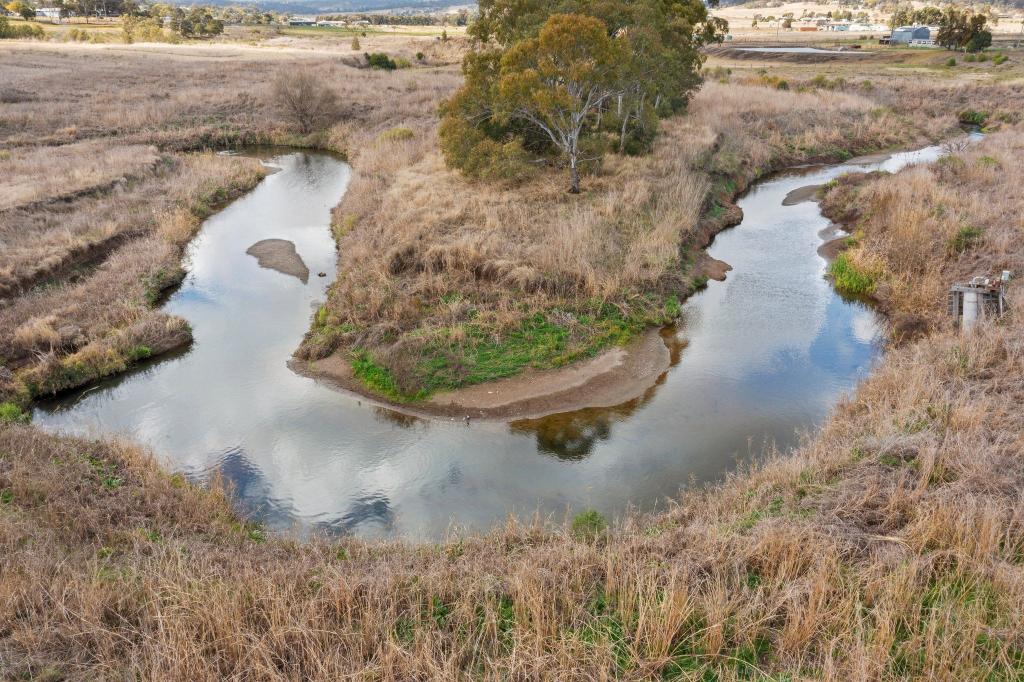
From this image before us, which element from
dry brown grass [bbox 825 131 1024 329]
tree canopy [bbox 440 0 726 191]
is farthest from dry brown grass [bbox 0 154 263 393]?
dry brown grass [bbox 825 131 1024 329]

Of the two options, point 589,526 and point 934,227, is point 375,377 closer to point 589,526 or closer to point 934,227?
point 589,526

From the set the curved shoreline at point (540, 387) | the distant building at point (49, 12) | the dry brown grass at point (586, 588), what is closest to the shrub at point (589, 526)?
the dry brown grass at point (586, 588)

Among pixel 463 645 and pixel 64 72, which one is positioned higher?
pixel 64 72

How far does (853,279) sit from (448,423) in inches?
556

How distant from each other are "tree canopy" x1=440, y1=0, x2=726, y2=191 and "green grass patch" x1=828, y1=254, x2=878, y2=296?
979cm

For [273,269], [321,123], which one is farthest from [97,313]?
[321,123]

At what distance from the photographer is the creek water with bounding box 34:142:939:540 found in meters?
11.8

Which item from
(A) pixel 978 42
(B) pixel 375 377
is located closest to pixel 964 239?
(B) pixel 375 377

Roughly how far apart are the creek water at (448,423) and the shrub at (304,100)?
24.6 meters

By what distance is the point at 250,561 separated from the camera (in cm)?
835

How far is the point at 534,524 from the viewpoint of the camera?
934 centimetres

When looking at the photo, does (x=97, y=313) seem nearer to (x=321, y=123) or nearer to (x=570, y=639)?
(x=570, y=639)

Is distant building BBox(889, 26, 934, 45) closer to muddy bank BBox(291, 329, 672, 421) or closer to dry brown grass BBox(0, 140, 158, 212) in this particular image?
muddy bank BBox(291, 329, 672, 421)

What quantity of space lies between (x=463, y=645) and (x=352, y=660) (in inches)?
42.1
